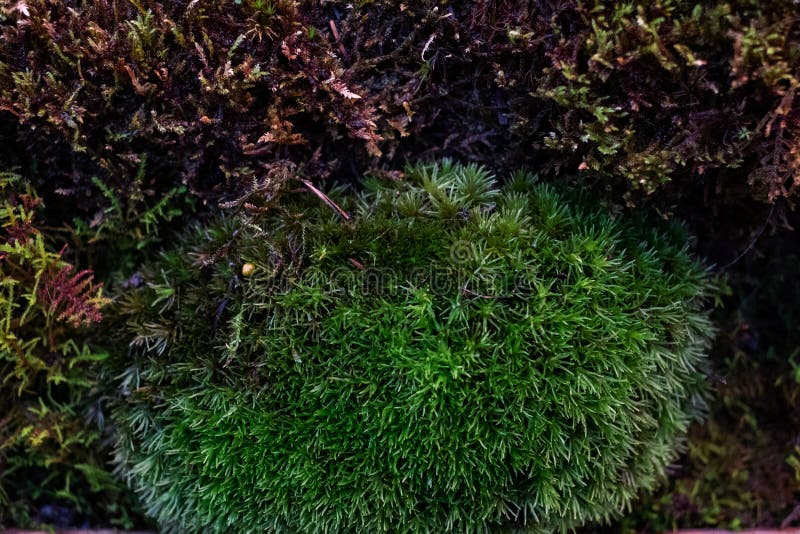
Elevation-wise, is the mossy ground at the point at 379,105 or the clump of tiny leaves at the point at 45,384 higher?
the mossy ground at the point at 379,105

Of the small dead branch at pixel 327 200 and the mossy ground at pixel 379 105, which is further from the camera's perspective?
the small dead branch at pixel 327 200

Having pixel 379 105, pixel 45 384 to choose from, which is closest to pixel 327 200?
pixel 379 105

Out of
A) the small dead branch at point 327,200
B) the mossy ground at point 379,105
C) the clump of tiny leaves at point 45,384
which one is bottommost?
the clump of tiny leaves at point 45,384

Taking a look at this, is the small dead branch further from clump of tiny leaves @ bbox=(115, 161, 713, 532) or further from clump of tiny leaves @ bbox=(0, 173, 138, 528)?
clump of tiny leaves @ bbox=(0, 173, 138, 528)

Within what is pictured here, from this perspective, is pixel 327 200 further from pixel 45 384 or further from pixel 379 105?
pixel 45 384

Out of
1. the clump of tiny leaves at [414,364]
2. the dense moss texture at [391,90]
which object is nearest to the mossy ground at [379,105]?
the dense moss texture at [391,90]

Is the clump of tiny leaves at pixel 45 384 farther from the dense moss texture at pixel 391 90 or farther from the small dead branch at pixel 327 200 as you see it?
the small dead branch at pixel 327 200

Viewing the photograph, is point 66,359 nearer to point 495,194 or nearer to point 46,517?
point 46,517
